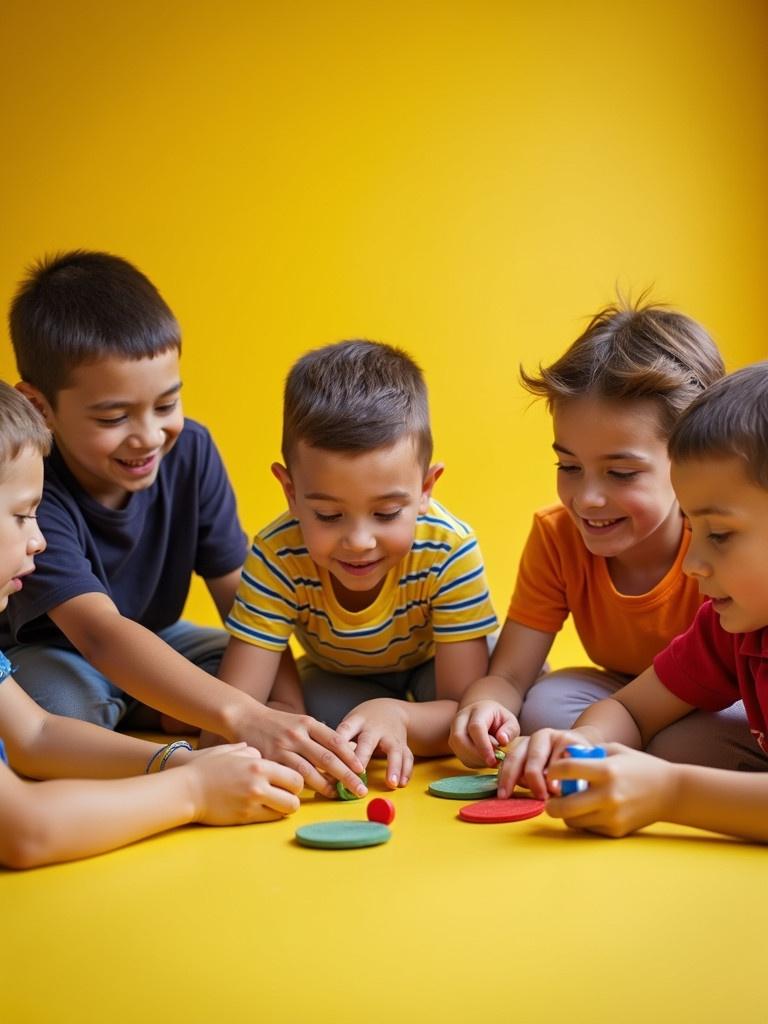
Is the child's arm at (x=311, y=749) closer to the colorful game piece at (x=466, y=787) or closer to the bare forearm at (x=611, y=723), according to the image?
the colorful game piece at (x=466, y=787)

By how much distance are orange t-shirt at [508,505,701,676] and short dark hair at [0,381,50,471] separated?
28.4 inches

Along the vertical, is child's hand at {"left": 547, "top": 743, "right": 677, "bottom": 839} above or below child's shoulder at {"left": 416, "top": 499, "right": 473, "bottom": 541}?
below

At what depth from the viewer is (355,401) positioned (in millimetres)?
1716

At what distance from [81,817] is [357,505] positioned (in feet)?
1.81

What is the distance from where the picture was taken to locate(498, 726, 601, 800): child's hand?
1467 mm

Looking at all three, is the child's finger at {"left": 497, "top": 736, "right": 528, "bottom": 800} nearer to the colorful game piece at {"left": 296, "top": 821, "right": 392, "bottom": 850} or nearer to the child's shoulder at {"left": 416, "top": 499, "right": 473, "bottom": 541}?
the colorful game piece at {"left": 296, "top": 821, "right": 392, "bottom": 850}

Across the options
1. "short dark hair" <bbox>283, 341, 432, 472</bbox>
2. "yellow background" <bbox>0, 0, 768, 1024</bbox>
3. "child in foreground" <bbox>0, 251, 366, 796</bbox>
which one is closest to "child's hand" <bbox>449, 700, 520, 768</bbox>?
"child in foreground" <bbox>0, 251, 366, 796</bbox>

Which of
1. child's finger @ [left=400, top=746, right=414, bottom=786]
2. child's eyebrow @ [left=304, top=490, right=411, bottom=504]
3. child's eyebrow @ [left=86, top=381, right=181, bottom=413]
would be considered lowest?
child's finger @ [left=400, top=746, right=414, bottom=786]

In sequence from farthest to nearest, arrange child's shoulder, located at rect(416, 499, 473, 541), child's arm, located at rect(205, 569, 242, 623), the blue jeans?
child's arm, located at rect(205, 569, 242, 623) < the blue jeans < child's shoulder, located at rect(416, 499, 473, 541)

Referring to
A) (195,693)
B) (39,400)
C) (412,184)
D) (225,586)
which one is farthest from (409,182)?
(195,693)

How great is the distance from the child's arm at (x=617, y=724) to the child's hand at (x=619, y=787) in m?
0.16

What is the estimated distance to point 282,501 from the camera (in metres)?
3.05

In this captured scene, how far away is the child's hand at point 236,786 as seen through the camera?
145cm

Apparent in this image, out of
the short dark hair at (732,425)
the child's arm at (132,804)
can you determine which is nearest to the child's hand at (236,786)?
the child's arm at (132,804)
